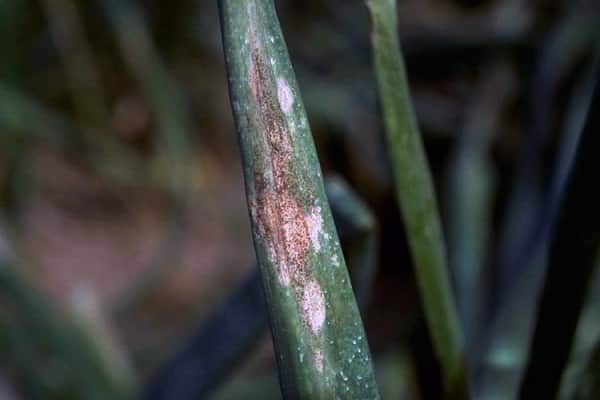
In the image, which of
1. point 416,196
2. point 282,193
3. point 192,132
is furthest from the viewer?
point 192,132

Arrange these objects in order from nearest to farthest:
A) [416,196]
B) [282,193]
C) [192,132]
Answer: [282,193] < [416,196] < [192,132]

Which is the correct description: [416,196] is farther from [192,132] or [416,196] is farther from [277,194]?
[192,132]

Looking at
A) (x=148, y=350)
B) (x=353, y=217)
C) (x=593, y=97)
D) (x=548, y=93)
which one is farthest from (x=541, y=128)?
(x=593, y=97)

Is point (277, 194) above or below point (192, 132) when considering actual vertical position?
below

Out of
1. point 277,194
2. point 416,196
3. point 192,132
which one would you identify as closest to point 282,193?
point 277,194

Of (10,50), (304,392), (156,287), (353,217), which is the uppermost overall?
(10,50)

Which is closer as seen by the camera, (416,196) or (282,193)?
(282,193)

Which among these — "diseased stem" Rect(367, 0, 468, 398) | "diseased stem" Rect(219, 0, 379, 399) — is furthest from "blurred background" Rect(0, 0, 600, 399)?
"diseased stem" Rect(219, 0, 379, 399)

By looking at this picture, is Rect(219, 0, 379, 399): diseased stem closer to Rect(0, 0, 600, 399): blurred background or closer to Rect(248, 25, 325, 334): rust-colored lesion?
Rect(248, 25, 325, 334): rust-colored lesion

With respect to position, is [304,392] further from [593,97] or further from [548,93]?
[548,93]
